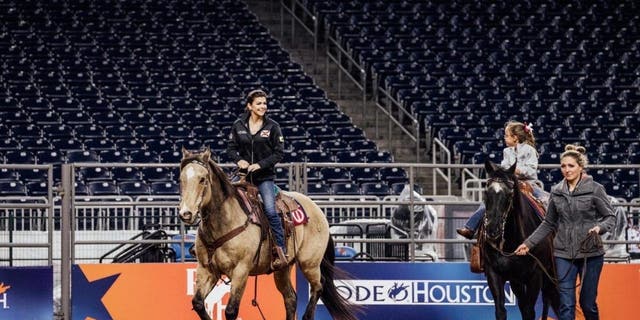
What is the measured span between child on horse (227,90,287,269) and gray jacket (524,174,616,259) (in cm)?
283

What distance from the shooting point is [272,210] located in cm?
1185

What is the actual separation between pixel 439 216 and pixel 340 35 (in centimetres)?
1573

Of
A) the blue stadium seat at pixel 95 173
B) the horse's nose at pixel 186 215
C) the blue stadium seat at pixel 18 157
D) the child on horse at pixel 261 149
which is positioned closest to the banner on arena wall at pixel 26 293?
the child on horse at pixel 261 149

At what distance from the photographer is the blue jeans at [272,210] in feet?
38.9

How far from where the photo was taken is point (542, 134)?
2662 cm

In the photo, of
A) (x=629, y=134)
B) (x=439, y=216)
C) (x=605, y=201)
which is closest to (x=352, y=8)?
(x=629, y=134)

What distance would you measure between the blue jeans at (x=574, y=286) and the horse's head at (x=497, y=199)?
1164 millimetres

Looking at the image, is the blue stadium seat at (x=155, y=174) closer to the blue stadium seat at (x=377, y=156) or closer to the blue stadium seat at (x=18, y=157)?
the blue stadium seat at (x=18, y=157)

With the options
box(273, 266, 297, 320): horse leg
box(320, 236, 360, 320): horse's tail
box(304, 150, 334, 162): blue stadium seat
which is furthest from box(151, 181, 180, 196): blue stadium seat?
box(273, 266, 297, 320): horse leg

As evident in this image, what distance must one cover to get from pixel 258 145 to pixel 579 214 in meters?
3.30

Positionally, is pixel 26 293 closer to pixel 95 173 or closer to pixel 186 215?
pixel 186 215

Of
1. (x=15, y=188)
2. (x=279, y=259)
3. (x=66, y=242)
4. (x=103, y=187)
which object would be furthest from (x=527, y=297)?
(x=15, y=188)

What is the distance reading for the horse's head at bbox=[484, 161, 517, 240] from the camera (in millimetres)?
11609

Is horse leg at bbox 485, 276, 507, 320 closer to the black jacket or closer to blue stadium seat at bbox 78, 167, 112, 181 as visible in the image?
the black jacket
